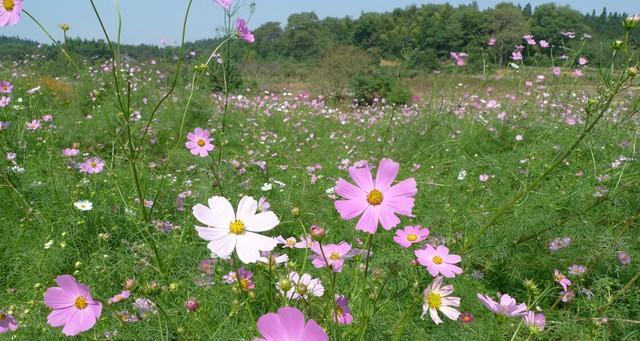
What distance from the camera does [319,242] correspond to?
57 centimetres

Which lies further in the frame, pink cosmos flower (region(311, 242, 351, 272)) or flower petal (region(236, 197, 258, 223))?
pink cosmos flower (region(311, 242, 351, 272))

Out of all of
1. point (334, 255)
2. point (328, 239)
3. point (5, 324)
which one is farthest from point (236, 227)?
point (328, 239)

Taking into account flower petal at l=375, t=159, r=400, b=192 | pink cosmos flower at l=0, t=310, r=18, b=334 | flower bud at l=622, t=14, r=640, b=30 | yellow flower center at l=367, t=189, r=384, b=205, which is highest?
flower bud at l=622, t=14, r=640, b=30

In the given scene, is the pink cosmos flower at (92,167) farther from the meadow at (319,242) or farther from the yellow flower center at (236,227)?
the yellow flower center at (236,227)

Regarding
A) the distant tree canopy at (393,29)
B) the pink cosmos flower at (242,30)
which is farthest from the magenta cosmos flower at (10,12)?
the distant tree canopy at (393,29)

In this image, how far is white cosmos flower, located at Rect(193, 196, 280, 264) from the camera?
1.90ft

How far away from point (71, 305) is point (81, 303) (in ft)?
0.06

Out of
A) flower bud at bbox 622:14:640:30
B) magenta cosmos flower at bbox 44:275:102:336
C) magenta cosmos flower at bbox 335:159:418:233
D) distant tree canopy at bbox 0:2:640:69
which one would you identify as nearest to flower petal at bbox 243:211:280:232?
magenta cosmos flower at bbox 335:159:418:233

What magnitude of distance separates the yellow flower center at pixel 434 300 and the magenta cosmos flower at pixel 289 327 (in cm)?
36

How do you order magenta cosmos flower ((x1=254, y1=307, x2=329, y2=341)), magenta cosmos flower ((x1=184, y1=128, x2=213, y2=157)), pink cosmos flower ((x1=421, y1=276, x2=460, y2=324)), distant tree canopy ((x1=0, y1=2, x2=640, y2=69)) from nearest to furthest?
magenta cosmos flower ((x1=254, y1=307, x2=329, y2=341))
pink cosmos flower ((x1=421, y1=276, x2=460, y2=324))
magenta cosmos flower ((x1=184, y1=128, x2=213, y2=157))
distant tree canopy ((x1=0, y1=2, x2=640, y2=69))

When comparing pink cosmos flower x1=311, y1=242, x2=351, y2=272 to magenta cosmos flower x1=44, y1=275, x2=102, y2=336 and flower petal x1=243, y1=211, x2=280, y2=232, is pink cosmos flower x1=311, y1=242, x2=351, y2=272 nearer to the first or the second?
flower petal x1=243, y1=211, x2=280, y2=232

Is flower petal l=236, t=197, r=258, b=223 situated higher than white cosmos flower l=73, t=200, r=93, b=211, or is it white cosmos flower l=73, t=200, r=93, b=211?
flower petal l=236, t=197, r=258, b=223

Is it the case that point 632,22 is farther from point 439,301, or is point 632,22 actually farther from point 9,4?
point 9,4

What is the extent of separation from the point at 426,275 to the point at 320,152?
2.68 metres
